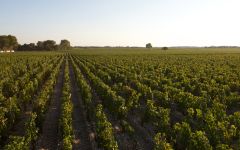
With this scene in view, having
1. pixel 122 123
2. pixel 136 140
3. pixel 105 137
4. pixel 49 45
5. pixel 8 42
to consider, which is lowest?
pixel 136 140

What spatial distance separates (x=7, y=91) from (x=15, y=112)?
8.75 metres

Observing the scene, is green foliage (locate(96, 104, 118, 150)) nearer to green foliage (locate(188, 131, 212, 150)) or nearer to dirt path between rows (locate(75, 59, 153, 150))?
dirt path between rows (locate(75, 59, 153, 150))

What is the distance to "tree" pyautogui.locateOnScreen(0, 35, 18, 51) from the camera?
150 metres

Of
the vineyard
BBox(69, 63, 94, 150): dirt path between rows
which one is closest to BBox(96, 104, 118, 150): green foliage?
the vineyard

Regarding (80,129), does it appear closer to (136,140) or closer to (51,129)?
(51,129)

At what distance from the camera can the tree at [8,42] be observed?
15000 cm

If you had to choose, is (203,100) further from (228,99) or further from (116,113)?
(116,113)

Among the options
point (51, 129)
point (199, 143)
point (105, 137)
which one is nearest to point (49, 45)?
point (51, 129)

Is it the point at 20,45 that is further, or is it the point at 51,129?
the point at 20,45

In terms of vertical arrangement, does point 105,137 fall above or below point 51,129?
above

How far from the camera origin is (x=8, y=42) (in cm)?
15188

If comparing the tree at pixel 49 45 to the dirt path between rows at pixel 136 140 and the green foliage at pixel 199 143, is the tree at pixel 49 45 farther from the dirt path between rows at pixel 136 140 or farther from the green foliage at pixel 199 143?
the green foliage at pixel 199 143

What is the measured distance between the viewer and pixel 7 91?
24281 millimetres

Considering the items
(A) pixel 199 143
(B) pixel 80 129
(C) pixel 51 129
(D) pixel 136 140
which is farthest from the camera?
(C) pixel 51 129
